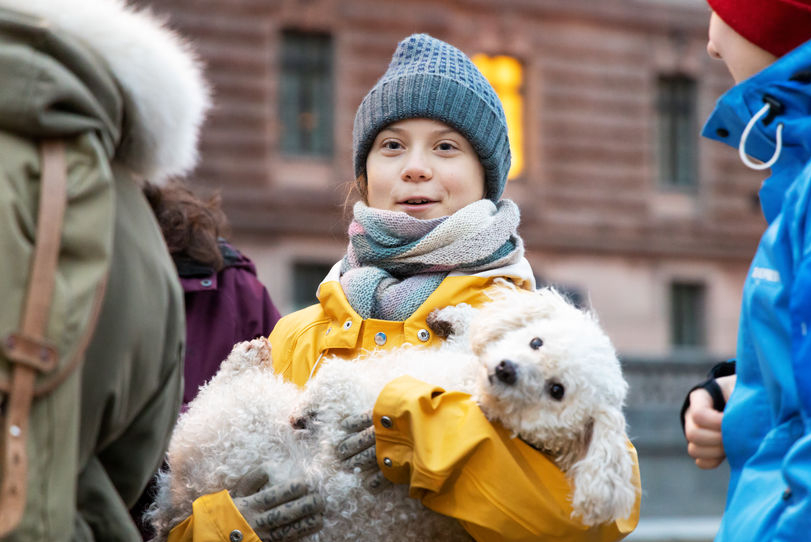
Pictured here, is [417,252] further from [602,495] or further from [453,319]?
[602,495]

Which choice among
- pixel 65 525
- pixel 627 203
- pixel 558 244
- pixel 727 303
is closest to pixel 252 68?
pixel 558 244

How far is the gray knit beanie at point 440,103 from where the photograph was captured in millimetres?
3139

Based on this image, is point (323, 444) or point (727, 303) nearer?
point (323, 444)

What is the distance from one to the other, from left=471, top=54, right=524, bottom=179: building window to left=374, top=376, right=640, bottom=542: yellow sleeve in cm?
1817

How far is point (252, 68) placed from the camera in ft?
61.1

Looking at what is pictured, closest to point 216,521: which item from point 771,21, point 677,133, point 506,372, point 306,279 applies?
point 506,372

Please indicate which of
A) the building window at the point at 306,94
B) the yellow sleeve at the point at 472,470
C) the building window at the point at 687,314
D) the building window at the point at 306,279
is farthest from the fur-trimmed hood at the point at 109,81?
the building window at the point at 687,314

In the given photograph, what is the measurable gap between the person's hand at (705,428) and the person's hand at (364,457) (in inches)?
29.2

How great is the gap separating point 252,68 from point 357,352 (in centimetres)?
1634

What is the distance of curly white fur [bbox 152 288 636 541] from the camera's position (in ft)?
8.21

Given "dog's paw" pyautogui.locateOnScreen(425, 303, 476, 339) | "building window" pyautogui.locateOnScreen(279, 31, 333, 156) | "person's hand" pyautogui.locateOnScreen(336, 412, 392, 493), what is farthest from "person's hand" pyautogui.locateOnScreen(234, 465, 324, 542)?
"building window" pyautogui.locateOnScreen(279, 31, 333, 156)

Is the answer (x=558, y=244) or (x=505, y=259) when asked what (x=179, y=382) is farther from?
(x=558, y=244)

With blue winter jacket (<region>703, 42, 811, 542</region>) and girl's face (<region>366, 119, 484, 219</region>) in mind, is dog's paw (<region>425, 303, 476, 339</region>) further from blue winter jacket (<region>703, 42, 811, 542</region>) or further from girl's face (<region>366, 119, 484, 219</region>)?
blue winter jacket (<region>703, 42, 811, 542</region>)

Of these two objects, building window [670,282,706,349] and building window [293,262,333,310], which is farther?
building window [670,282,706,349]
